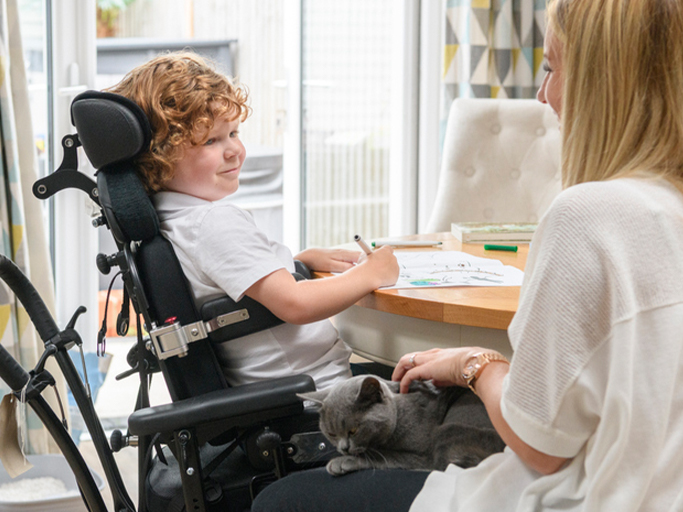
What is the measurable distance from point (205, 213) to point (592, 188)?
69 cm

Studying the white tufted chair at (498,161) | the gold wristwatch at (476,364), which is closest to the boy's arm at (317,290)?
the gold wristwatch at (476,364)

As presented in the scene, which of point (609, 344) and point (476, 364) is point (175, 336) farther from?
point (609, 344)

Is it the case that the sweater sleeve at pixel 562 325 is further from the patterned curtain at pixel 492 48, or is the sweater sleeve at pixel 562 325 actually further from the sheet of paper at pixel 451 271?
the patterned curtain at pixel 492 48

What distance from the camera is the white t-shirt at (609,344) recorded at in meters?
0.64

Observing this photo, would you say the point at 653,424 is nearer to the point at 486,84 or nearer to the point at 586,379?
the point at 586,379

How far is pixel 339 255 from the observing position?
4.99ft

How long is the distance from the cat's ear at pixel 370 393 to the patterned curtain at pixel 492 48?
210 cm

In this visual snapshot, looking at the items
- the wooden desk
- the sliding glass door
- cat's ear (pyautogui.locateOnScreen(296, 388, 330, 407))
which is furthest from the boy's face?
the sliding glass door

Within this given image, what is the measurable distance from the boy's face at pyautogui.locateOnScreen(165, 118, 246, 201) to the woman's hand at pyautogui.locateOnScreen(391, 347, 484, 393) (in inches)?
19.6

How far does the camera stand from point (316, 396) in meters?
1.01

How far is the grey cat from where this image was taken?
93cm

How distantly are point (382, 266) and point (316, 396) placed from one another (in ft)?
1.12

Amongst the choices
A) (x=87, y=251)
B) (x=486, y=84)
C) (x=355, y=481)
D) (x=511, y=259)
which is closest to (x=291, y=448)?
(x=355, y=481)

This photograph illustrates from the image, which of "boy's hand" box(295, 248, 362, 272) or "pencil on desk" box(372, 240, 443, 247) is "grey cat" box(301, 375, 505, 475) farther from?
"pencil on desk" box(372, 240, 443, 247)
